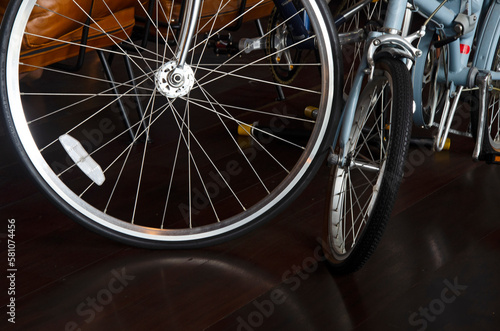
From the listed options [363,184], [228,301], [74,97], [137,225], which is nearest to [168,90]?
[137,225]

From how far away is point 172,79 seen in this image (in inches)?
52.5

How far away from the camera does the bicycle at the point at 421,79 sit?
124cm

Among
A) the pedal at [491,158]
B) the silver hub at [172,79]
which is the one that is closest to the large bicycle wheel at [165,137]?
the silver hub at [172,79]

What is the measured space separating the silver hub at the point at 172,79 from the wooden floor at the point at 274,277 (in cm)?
38

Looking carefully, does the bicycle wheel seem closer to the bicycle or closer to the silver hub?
the bicycle

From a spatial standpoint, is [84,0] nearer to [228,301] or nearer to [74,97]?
[228,301]

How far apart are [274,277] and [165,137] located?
2.77 feet

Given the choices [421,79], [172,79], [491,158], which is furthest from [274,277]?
[491,158]

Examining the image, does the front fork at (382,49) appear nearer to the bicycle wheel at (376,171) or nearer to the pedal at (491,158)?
the bicycle wheel at (376,171)

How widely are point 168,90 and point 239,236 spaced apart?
37 centimetres

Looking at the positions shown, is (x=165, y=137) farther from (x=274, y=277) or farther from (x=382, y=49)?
(x=382, y=49)

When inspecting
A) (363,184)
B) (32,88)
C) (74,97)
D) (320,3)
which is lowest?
(363,184)

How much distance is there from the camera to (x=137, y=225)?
4.85ft

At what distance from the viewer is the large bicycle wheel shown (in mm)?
1353
